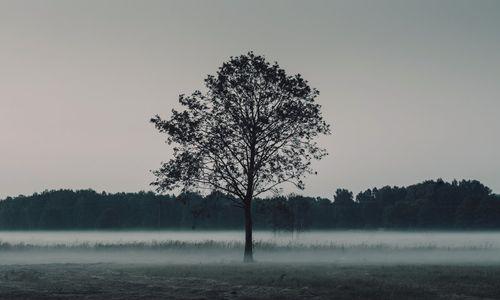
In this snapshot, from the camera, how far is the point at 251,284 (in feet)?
82.9

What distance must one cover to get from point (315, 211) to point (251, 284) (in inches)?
6457

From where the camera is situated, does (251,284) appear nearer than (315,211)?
Yes

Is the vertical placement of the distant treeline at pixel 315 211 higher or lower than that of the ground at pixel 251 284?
higher

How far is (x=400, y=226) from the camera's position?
167 m

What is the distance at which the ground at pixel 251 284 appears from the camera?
21766 millimetres

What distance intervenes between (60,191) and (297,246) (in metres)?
152

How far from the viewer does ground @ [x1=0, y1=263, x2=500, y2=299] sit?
21766 mm

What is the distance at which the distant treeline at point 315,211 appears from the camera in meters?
156

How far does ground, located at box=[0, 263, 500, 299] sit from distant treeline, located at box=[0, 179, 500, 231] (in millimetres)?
123154

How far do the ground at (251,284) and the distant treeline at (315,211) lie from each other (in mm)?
123154

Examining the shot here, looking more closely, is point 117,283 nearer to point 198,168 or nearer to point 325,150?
point 198,168

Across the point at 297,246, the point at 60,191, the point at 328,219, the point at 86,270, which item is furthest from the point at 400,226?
the point at 86,270

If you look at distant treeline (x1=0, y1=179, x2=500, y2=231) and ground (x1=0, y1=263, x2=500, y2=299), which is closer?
ground (x1=0, y1=263, x2=500, y2=299)

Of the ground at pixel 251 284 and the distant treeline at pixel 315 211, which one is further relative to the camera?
the distant treeline at pixel 315 211
